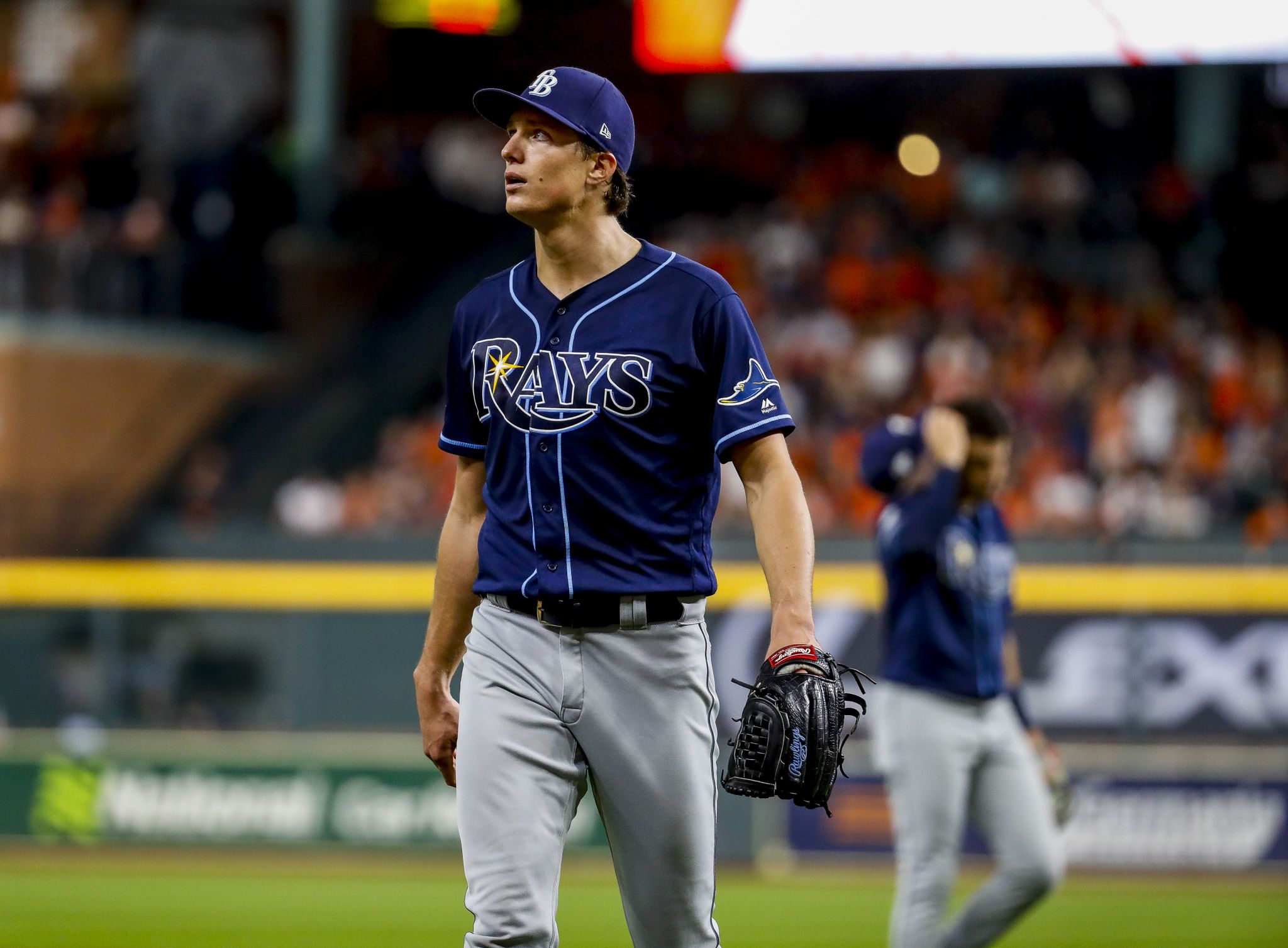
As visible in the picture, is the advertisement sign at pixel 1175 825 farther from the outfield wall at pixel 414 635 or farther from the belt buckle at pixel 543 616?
the belt buckle at pixel 543 616

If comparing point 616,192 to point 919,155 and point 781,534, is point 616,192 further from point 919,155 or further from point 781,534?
point 919,155

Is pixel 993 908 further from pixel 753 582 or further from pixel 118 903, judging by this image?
pixel 753 582

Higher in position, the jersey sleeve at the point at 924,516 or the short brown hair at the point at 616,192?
the short brown hair at the point at 616,192

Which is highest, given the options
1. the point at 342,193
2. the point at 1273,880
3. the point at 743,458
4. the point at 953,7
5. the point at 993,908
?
the point at 953,7

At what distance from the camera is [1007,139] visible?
19109mm

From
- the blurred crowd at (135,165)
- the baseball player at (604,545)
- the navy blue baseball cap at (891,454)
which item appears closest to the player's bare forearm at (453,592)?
the baseball player at (604,545)

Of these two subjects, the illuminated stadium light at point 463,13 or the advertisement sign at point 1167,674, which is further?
the illuminated stadium light at point 463,13

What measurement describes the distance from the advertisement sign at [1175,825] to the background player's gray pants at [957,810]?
5.52 metres

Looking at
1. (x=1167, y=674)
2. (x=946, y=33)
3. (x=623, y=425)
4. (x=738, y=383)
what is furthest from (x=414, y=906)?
(x=946, y=33)

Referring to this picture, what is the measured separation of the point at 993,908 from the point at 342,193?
626 inches

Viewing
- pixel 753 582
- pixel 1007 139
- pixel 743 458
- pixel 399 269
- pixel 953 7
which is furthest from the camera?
pixel 399 269

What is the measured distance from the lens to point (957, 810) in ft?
19.6

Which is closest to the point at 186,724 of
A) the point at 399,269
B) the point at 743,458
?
the point at 399,269

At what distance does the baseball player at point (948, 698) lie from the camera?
19.6ft
